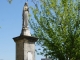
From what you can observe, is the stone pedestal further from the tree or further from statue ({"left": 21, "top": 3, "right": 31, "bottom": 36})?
the tree

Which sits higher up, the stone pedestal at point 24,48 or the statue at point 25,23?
the statue at point 25,23

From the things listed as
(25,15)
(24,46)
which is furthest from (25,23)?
(24,46)

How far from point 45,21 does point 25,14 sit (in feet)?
35.1

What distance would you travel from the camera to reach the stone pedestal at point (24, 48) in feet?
33.6

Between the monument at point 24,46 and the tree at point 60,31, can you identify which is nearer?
the monument at point 24,46

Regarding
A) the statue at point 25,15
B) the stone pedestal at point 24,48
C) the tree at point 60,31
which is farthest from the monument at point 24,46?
the tree at point 60,31

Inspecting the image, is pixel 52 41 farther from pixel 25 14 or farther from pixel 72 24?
pixel 25 14

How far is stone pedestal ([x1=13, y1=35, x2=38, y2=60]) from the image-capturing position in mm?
10256

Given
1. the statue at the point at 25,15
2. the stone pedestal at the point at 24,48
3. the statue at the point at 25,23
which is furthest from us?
the statue at the point at 25,15

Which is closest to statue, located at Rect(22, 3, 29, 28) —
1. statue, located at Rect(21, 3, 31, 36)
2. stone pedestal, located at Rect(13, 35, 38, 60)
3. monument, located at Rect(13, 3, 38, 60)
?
statue, located at Rect(21, 3, 31, 36)

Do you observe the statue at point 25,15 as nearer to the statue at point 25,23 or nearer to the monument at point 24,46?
the statue at point 25,23

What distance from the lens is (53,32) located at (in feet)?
69.3

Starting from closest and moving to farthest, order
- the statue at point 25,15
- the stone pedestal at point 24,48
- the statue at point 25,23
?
the stone pedestal at point 24,48 → the statue at point 25,23 → the statue at point 25,15

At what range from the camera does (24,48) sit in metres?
10.3
